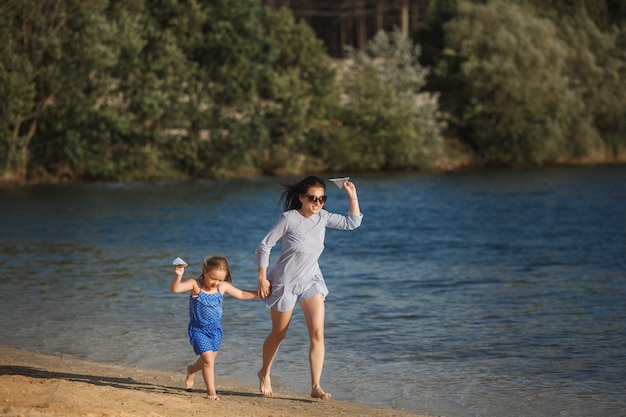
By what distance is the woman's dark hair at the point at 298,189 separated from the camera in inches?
349

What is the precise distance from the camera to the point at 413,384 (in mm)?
10422

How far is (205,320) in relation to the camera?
8828mm

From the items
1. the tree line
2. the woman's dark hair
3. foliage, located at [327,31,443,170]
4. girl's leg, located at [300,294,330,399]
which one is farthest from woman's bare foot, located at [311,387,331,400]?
foliage, located at [327,31,443,170]

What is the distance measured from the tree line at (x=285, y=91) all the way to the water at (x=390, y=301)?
13.2m

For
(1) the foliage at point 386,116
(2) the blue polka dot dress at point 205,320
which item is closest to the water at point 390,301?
(2) the blue polka dot dress at point 205,320

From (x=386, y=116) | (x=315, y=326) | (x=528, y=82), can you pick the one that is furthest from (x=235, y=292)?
(x=528, y=82)

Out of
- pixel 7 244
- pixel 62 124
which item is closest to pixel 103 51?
pixel 62 124

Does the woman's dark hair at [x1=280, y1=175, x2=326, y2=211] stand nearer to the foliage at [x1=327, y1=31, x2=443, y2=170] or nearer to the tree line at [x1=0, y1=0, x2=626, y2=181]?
the tree line at [x1=0, y1=0, x2=626, y2=181]

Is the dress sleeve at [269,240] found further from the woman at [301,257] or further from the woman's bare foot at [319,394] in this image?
the woman's bare foot at [319,394]

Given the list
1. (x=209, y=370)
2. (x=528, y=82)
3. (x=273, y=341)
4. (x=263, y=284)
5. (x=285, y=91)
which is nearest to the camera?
(x=263, y=284)

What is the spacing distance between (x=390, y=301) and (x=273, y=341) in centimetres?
701

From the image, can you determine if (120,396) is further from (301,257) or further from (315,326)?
(301,257)

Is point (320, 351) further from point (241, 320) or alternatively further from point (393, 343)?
point (241, 320)

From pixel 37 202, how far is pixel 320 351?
31.2m
